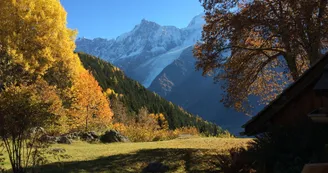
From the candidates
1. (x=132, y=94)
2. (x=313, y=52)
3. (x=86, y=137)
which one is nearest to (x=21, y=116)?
(x=313, y=52)

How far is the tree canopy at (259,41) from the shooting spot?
12367 millimetres

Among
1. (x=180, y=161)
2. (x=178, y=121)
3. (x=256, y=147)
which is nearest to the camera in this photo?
(x=256, y=147)

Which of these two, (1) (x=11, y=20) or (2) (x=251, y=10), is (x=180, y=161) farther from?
(1) (x=11, y=20)

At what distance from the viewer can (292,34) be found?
12.4m

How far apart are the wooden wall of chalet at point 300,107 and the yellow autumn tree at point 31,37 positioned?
66.4 feet

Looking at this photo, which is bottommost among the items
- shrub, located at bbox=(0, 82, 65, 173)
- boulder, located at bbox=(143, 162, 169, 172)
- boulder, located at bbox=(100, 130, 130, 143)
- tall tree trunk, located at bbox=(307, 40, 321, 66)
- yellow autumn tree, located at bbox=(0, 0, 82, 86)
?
boulder, located at bbox=(143, 162, 169, 172)

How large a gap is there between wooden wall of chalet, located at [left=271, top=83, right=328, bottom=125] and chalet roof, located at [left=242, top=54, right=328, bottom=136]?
14cm

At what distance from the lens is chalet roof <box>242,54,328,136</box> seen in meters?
6.86

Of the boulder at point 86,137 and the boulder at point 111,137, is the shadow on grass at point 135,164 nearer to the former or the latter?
the boulder at point 111,137

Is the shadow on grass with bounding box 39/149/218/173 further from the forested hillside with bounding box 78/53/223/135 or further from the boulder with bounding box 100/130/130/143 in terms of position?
the forested hillside with bounding box 78/53/223/135

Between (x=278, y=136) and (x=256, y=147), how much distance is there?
753mm

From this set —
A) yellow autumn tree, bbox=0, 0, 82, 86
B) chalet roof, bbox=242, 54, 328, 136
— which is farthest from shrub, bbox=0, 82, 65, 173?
yellow autumn tree, bbox=0, 0, 82, 86

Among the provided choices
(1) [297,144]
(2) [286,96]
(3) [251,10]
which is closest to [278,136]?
(1) [297,144]

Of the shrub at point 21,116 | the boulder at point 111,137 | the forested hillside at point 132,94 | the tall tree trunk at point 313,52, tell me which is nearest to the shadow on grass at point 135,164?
the shrub at point 21,116
